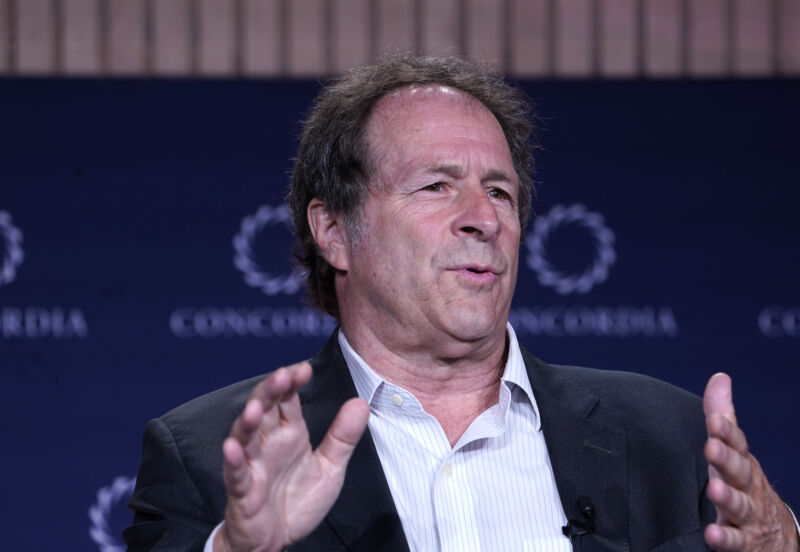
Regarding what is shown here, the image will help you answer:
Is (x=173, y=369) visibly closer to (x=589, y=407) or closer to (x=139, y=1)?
(x=139, y=1)

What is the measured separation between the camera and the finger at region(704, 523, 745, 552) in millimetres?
1532

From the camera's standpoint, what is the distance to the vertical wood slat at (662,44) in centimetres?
414

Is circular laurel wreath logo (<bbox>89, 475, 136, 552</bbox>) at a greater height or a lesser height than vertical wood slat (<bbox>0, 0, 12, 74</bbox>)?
lesser

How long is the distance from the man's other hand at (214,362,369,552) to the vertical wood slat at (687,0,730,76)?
306 centimetres

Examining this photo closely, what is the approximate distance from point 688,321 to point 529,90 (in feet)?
3.43

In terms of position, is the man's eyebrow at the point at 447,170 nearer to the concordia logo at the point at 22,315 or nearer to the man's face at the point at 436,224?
the man's face at the point at 436,224

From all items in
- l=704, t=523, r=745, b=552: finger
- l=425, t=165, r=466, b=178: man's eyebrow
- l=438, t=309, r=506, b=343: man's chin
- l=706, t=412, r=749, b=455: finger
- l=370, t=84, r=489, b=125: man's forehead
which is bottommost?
l=704, t=523, r=745, b=552: finger

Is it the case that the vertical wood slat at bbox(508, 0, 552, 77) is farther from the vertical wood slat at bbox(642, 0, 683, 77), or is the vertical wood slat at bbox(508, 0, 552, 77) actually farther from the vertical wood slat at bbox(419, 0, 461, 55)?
the vertical wood slat at bbox(642, 0, 683, 77)

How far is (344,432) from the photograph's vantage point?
1588 millimetres

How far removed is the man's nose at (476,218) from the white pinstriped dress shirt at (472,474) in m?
0.30

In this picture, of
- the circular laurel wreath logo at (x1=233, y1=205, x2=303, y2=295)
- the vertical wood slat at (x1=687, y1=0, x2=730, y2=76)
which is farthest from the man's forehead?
→ the vertical wood slat at (x1=687, y1=0, x2=730, y2=76)

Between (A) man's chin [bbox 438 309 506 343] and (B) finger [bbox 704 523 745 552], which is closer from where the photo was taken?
(B) finger [bbox 704 523 745 552]

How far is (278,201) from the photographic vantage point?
367cm

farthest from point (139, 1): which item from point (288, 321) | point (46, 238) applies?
point (288, 321)
